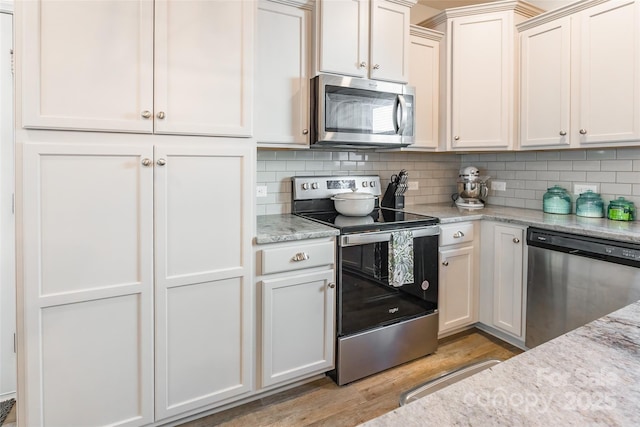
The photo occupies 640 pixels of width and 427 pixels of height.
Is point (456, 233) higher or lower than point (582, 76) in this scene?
lower

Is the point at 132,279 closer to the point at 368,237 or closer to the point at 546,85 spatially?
the point at 368,237

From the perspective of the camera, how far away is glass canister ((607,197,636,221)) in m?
2.38

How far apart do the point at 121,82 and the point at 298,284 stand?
1.23m

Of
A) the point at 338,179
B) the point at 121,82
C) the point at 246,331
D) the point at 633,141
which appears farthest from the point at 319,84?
the point at 633,141

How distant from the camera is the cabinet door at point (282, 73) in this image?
2.17m

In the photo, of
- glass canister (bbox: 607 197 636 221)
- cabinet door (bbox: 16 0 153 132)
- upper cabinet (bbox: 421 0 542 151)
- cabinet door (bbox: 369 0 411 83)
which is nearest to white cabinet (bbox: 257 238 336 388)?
A: cabinet door (bbox: 16 0 153 132)

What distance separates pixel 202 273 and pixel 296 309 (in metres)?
0.54

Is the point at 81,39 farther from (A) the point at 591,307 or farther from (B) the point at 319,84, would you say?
(A) the point at 591,307

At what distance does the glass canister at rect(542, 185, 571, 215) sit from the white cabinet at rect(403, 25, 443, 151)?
0.90 m

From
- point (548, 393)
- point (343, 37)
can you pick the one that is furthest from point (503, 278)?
point (548, 393)

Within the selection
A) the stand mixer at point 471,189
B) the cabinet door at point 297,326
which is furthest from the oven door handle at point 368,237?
the stand mixer at point 471,189

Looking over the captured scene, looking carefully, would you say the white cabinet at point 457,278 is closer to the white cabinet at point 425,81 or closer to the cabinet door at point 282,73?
the white cabinet at point 425,81

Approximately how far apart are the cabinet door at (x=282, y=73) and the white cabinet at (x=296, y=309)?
2.38ft

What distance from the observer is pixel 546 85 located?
2588 mm
